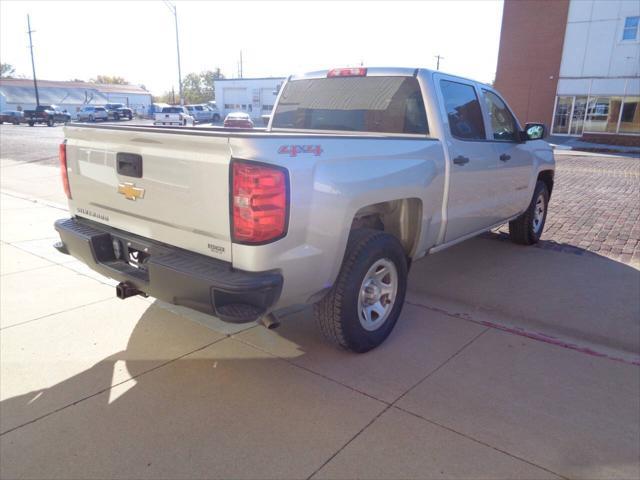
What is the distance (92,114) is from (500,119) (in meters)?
47.3

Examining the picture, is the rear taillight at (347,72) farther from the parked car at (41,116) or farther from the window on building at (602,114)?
the parked car at (41,116)

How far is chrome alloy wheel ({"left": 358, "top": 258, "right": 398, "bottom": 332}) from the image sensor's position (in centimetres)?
364

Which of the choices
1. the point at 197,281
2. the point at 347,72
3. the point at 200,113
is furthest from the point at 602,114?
the point at 200,113

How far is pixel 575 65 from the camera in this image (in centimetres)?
3150

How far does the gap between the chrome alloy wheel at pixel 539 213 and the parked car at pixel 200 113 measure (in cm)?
4755

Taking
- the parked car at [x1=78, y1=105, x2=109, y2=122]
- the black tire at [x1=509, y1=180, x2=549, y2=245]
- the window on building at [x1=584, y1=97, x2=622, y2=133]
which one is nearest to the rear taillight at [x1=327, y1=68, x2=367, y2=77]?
the black tire at [x1=509, y1=180, x2=549, y2=245]

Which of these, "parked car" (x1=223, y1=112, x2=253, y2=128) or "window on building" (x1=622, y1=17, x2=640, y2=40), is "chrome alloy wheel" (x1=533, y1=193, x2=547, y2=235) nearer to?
"parked car" (x1=223, y1=112, x2=253, y2=128)

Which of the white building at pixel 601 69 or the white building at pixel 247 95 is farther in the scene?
the white building at pixel 247 95

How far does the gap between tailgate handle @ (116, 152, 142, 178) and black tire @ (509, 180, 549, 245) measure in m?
4.92

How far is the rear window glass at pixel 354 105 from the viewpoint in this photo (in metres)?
4.32

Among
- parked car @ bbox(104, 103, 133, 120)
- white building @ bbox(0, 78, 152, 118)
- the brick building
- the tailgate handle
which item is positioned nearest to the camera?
the tailgate handle

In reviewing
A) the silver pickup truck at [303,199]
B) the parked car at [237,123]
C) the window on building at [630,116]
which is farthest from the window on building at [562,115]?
the silver pickup truck at [303,199]

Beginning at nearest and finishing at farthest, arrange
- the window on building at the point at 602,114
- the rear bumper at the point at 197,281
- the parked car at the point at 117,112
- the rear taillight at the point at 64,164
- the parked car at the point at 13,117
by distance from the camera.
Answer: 1. the rear bumper at the point at 197,281
2. the rear taillight at the point at 64,164
3. the window on building at the point at 602,114
4. the parked car at the point at 13,117
5. the parked car at the point at 117,112

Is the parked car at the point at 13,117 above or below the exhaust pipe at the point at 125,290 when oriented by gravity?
below
